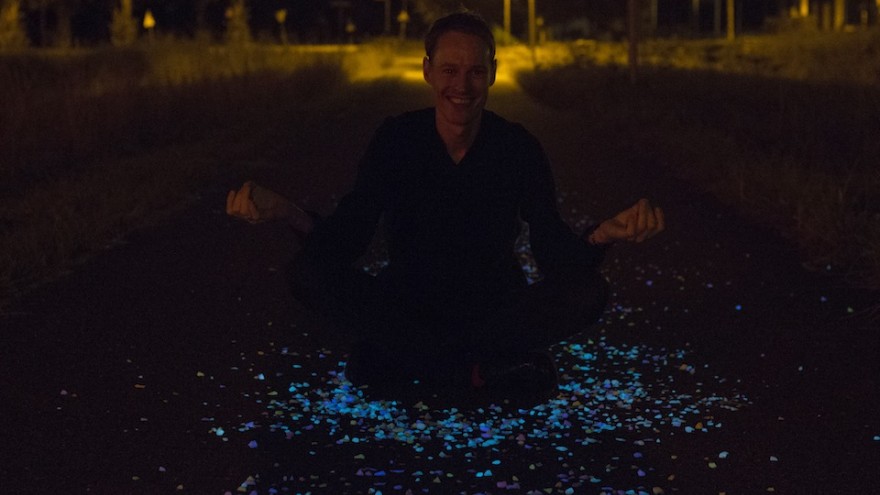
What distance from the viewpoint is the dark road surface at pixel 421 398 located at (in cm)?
444

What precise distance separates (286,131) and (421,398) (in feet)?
52.4

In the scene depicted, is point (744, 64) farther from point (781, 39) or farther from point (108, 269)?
point (108, 269)

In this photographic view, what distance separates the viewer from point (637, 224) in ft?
14.8

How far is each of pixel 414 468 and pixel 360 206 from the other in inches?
42.9

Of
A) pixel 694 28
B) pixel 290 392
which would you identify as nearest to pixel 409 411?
pixel 290 392

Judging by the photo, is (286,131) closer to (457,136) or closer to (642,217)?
(457,136)

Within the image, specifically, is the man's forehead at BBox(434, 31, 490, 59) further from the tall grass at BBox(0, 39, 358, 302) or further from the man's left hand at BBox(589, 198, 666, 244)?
the tall grass at BBox(0, 39, 358, 302)

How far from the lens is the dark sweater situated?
5.21 m

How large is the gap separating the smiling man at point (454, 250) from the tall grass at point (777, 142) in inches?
131

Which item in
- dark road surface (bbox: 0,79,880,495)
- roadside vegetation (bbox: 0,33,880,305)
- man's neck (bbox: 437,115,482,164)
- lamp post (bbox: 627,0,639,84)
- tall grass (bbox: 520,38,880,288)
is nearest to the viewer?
dark road surface (bbox: 0,79,880,495)

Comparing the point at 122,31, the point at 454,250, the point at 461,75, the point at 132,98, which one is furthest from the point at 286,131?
the point at 122,31

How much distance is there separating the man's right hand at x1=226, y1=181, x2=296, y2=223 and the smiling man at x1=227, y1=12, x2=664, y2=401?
1.22 ft

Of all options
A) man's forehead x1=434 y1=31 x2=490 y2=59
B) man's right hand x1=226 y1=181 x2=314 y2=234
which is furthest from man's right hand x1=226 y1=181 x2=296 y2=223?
man's forehead x1=434 y1=31 x2=490 y2=59

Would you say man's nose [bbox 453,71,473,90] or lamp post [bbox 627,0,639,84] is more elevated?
man's nose [bbox 453,71,473,90]
